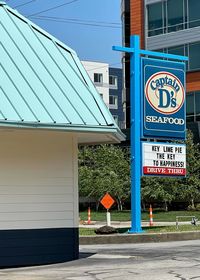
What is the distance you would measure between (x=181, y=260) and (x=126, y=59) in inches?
1827

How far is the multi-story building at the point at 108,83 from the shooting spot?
91787 mm

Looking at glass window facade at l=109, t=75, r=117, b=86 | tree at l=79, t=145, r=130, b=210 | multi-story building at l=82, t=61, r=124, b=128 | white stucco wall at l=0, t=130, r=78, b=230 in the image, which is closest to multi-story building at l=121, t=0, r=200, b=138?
tree at l=79, t=145, r=130, b=210

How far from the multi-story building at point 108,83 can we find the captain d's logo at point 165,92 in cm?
6551

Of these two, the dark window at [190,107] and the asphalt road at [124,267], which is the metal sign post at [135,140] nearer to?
the asphalt road at [124,267]

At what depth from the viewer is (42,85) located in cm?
1408

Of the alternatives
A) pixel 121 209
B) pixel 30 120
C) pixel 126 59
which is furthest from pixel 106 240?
pixel 126 59

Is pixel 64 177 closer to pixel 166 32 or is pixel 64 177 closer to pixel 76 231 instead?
pixel 76 231

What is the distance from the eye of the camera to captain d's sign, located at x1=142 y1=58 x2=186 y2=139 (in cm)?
2450

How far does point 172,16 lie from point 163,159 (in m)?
30.2

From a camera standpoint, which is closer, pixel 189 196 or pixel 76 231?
pixel 76 231

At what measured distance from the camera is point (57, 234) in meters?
14.9

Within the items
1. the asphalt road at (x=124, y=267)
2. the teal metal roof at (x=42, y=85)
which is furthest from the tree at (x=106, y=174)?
the teal metal roof at (x=42, y=85)

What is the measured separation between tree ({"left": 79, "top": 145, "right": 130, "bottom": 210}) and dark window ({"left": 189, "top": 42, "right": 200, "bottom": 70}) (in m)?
9.14

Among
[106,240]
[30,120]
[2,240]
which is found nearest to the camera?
[30,120]
